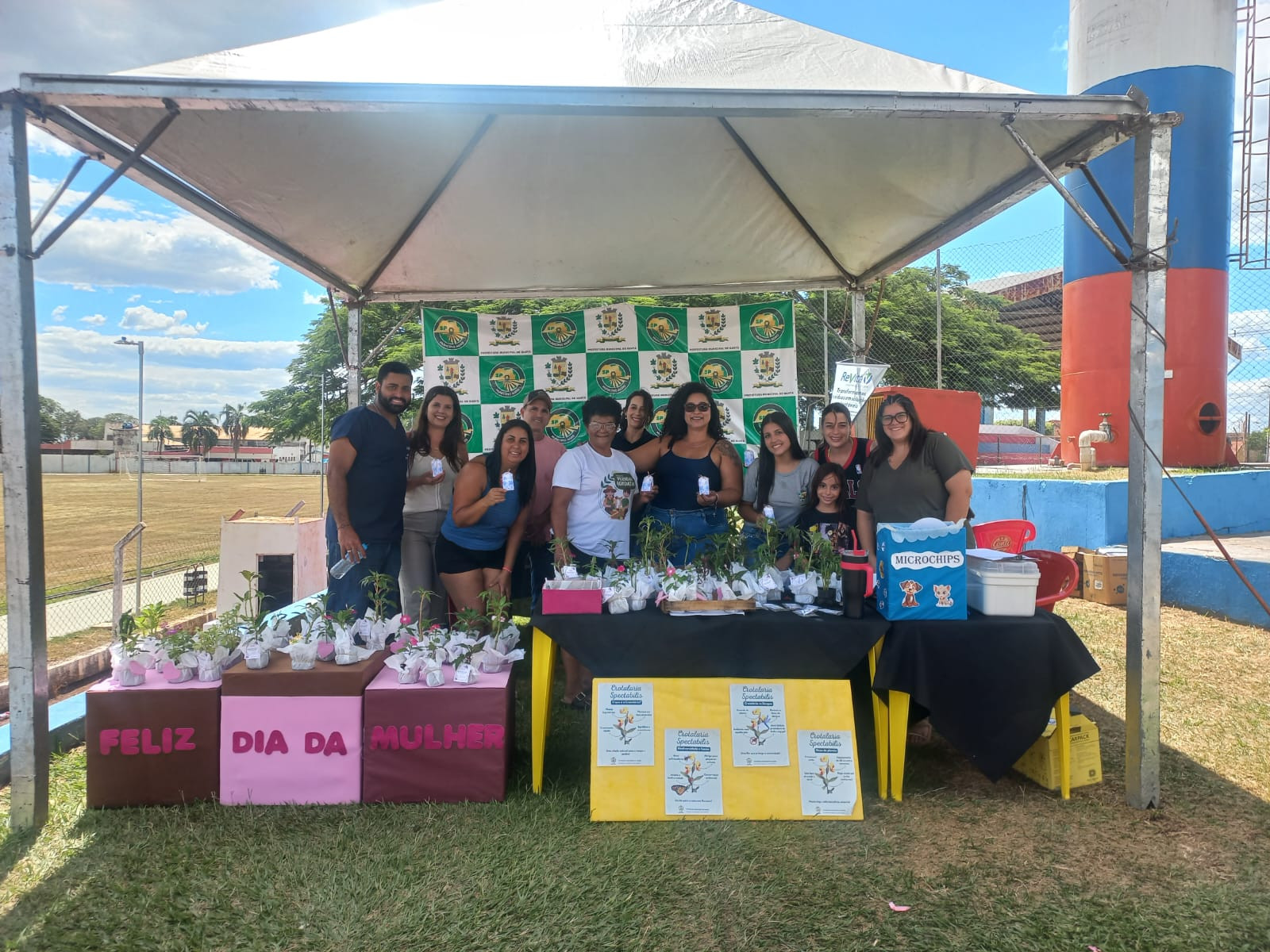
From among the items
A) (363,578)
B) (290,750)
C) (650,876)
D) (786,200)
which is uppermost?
(786,200)

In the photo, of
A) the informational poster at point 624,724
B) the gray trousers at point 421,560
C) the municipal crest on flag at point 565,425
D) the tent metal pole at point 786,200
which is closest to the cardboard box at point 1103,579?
the tent metal pole at point 786,200

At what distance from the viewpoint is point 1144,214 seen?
2893 mm

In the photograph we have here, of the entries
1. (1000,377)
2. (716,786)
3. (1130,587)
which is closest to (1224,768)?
(1130,587)

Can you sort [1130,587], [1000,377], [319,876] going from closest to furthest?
[319,876]
[1130,587]
[1000,377]

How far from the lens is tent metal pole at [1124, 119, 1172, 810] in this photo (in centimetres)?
287

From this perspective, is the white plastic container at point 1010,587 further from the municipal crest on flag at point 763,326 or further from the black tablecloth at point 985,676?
the municipal crest on flag at point 763,326

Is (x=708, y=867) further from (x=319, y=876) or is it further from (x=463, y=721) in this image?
(x=319, y=876)

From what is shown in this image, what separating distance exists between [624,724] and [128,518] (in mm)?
18671

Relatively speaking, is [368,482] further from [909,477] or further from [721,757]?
[909,477]

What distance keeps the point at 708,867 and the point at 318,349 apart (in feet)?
50.3

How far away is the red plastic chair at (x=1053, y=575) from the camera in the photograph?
3.50 meters

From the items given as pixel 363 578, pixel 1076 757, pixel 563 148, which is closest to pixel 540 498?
pixel 363 578

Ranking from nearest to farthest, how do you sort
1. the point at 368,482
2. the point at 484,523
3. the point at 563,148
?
the point at 484,523 → the point at 368,482 → the point at 563,148

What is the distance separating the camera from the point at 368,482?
376 cm
